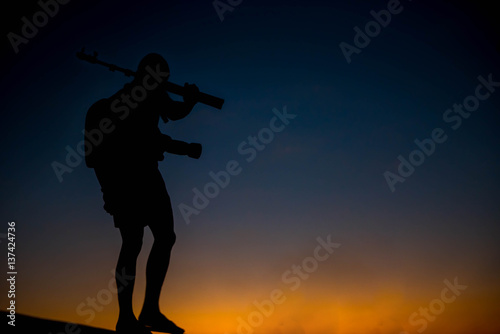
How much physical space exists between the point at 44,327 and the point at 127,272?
0.80 meters

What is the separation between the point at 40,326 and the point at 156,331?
3.50ft

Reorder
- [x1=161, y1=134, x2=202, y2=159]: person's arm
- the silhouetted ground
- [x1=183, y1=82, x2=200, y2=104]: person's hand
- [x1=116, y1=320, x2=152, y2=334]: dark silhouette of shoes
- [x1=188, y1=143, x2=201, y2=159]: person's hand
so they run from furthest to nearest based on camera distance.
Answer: [x1=183, y1=82, x2=200, y2=104]: person's hand
[x1=188, y1=143, x2=201, y2=159]: person's hand
[x1=161, y1=134, x2=202, y2=159]: person's arm
[x1=116, y1=320, x2=152, y2=334]: dark silhouette of shoes
the silhouetted ground

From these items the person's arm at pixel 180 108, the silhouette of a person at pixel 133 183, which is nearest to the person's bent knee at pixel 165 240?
the silhouette of a person at pixel 133 183

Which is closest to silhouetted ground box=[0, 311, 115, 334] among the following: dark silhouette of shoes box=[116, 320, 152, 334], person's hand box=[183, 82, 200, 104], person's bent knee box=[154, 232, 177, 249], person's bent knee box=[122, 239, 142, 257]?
dark silhouette of shoes box=[116, 320, 152, 334]

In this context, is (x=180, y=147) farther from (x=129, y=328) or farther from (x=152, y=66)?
(x=129, y=328)

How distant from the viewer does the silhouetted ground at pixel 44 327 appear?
2924 mm

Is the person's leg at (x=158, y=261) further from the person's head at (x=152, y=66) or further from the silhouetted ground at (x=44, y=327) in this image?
the person's head at (x=152, y=66)

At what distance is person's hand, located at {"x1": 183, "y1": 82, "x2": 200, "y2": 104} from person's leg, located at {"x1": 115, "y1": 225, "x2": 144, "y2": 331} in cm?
176

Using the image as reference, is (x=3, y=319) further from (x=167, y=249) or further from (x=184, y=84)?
(x=184, y=84)

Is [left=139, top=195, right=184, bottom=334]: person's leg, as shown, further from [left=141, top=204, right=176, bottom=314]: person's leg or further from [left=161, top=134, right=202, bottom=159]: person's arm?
[left=161, top=134, right=202, bottom=159]: person's arm

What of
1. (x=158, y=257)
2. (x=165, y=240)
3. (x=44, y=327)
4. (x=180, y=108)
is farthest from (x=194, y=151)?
(x=44, y=327)

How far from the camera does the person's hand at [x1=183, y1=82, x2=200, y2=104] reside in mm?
4495

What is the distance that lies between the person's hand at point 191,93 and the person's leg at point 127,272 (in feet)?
5.77

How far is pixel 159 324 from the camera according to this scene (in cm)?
356
